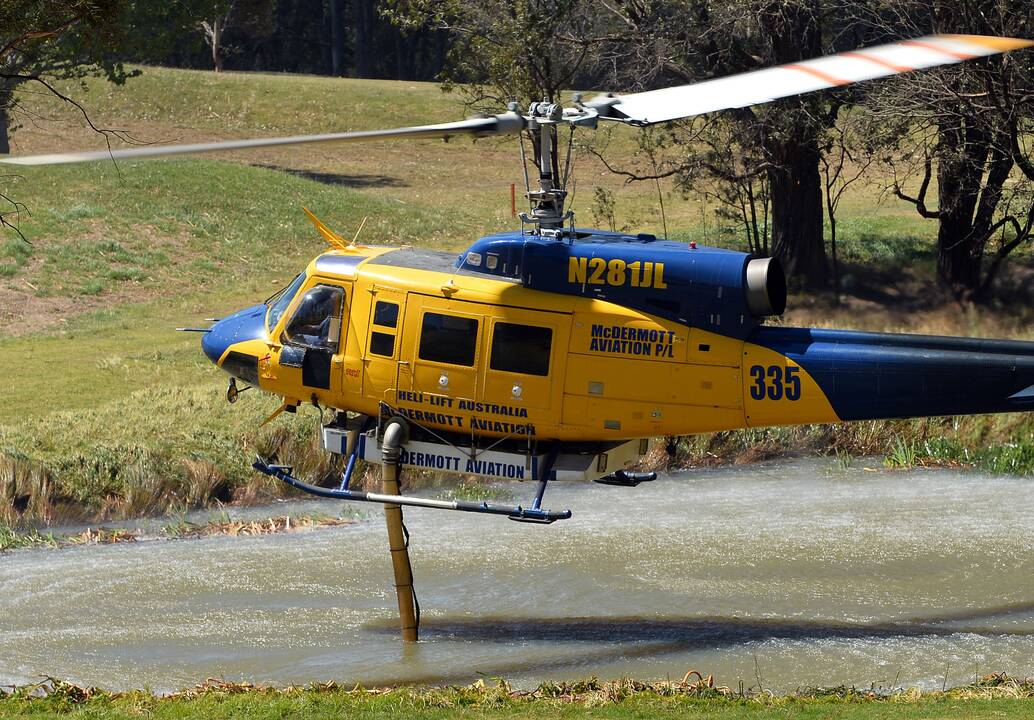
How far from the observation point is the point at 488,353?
12.5m

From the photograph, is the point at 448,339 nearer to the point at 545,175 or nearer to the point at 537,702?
the point at 545,175

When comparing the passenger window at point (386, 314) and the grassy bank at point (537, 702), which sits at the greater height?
the passenger window at point (386, 314)

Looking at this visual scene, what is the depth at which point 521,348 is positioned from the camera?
490 inches

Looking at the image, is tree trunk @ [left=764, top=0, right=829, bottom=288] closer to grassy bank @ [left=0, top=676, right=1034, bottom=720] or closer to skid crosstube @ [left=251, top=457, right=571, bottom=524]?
skid crosstube @ [left=251, top=457, right=571, bottom=524]

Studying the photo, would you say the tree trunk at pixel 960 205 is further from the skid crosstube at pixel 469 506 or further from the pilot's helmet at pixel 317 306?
the skid crosstube at pixel 469 506

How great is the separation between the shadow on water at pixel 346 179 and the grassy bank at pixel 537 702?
3465 centimetres

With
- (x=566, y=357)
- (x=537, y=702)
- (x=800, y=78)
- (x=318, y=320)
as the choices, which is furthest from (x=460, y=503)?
(x=800, y=78)

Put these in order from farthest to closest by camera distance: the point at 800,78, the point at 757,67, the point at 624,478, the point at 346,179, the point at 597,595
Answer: the point at 346,179 → the point at 757,67 → the point at 597,595 → the point at 624,478 → the point at 800,78

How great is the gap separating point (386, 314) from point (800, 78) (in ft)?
14.7

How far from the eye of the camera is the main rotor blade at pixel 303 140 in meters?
9.48

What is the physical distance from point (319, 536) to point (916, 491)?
26.3ft

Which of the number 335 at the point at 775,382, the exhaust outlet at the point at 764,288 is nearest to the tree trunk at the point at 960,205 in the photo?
the exhaust outlet at the point at 764,288

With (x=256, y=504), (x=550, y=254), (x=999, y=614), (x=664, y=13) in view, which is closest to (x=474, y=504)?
(x=550, y=254)

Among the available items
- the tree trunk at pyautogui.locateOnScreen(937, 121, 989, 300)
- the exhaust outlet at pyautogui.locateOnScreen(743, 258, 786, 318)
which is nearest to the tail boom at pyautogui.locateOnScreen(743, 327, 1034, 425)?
the exhaust outlet at pyautogui.locateOnScreen(743, 258, 786, 318)
